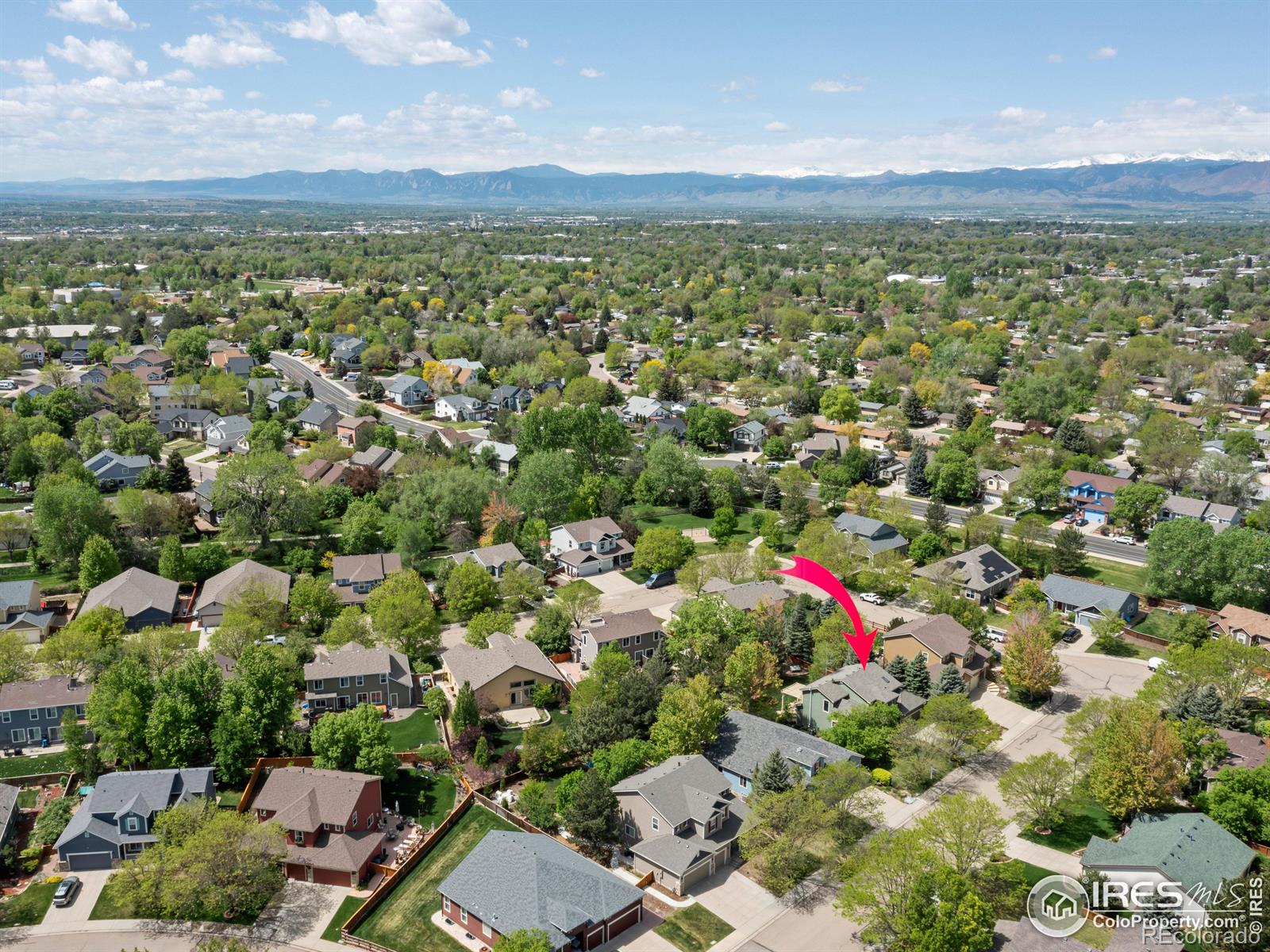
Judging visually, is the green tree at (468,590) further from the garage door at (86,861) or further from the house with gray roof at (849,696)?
the garage door at (86,861)

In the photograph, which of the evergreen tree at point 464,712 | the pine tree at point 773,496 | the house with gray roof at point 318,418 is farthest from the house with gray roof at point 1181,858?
the house with gray roof at point 318,418

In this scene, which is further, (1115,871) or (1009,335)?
(1009,335)

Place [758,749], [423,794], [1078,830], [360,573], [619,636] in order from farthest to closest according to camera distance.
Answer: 1. [360,573]
2. [619,636]
3. [758,749]
4. [423,794]
5. [1078,830]

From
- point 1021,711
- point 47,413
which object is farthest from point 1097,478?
point 47,413

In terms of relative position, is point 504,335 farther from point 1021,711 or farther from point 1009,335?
point 1021,711

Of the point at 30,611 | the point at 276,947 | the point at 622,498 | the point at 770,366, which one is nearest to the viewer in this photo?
the point at 276,947

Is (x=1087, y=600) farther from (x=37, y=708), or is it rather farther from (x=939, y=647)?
(x=37, y=708)

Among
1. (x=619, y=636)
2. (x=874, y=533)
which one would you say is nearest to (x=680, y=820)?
(x=619, y=636)
